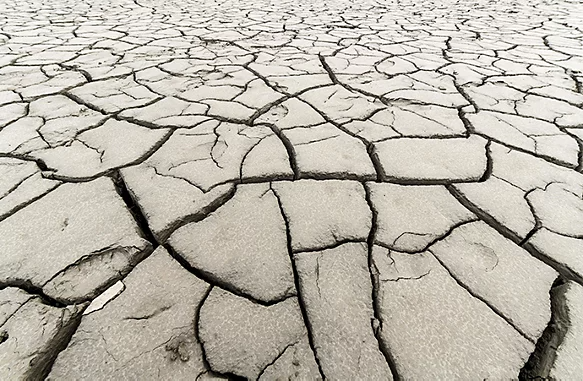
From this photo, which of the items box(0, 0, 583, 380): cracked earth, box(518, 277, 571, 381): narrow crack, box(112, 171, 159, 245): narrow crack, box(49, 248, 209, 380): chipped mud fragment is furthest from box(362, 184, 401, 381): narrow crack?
box(112, 171, 159, 245): narrow crack

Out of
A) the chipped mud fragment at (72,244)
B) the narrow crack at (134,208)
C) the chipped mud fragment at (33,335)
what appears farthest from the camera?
the narrow crack at (134,208)

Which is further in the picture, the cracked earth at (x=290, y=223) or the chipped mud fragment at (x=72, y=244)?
the chipped mud fragment at (x=72, y=244)

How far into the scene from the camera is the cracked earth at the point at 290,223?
2.46 ft

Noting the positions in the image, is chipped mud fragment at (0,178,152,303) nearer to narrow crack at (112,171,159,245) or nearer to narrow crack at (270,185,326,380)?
narrow crack at (112,171,159,245)

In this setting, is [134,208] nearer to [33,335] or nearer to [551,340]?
[33,335]

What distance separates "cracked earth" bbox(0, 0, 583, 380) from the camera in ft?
2.46

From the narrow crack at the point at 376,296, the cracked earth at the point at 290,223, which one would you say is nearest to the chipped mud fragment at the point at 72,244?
the cracked earth at the point at 290,223

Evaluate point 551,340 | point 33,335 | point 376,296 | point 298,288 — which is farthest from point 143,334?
point 551,340

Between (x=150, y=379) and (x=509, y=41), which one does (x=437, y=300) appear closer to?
(x=150, y=379)

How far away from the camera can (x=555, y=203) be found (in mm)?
1157

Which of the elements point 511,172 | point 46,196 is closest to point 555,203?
point 511,172

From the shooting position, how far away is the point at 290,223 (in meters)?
1.08

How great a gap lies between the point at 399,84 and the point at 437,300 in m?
1.70

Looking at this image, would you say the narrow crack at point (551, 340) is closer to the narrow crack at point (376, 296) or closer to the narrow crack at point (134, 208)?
the narrow crack at point (376, 296)
